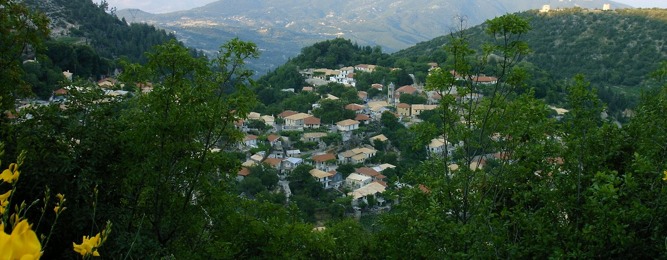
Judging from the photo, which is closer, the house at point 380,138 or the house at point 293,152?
the house at point 293,152

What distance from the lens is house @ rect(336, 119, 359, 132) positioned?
1121 inches

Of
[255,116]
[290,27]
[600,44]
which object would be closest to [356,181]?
[255,116]

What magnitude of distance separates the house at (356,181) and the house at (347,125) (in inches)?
266

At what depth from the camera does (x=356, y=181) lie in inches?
843

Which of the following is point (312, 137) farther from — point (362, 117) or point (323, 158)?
point (362, 117)

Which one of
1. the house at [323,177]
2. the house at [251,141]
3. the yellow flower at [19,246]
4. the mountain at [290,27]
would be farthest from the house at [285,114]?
the mountain at [290,27]

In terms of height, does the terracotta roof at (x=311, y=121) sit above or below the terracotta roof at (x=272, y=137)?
above

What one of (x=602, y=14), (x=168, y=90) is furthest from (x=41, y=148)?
(x=602, y=14)

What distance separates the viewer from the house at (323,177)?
20.7m

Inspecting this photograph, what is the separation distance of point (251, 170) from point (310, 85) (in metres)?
21.1

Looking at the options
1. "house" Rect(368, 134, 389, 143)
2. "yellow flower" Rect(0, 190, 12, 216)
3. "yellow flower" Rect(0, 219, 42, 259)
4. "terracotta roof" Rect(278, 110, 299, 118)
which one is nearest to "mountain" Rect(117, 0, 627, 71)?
"terracotta roof" Rect(278, 110, 299, 118)

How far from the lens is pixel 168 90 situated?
4.39m

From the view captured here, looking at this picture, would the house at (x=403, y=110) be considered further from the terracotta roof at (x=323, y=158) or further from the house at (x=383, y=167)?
the terracotta roof at (x=323, y=158)

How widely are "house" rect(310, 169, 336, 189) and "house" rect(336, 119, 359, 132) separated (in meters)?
7.31
